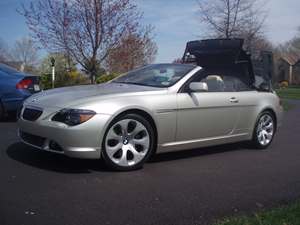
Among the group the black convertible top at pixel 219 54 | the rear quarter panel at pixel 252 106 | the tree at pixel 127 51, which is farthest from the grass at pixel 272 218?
the tree at pixel 127 51

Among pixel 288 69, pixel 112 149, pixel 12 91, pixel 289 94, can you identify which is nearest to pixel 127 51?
pixel 12 91

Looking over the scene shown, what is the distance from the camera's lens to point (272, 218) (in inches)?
140

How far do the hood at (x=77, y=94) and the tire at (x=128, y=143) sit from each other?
1.17 ft

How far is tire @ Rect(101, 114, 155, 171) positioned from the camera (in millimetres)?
4859

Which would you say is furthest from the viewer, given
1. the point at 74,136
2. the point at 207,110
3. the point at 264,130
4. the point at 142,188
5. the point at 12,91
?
the point at 12,91

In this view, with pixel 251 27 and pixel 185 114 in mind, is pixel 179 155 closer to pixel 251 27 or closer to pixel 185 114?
pixel 185 114

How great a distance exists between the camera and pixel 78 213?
353cm

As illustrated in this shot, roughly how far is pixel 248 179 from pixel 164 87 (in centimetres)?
157

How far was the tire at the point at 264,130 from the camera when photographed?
6.84m

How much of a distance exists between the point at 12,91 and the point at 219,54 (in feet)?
13.8

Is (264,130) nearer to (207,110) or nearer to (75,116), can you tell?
(207,110)

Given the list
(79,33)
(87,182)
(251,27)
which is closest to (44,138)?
(87,182)

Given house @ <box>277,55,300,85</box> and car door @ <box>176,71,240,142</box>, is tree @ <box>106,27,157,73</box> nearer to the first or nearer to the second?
car door @ <box>176,71,240,142</box>

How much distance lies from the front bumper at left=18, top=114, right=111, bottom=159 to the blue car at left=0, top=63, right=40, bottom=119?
400 centimetres
